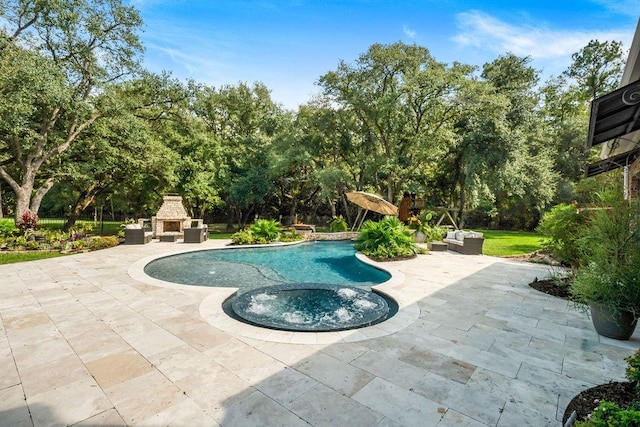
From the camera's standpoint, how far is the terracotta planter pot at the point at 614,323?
153 inches

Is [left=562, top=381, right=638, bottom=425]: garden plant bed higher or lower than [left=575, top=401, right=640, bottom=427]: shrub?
lower

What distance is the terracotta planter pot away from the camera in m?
3.88

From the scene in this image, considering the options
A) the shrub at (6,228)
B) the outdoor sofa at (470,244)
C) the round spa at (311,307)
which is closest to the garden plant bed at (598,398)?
the round spa at (311,307)

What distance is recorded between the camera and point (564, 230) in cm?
609

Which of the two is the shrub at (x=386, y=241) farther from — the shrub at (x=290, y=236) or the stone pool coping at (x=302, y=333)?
the shrub at (x=290, y=236)

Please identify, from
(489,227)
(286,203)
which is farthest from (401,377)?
(489,227)

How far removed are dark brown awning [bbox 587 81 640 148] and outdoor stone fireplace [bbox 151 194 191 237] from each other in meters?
14.9

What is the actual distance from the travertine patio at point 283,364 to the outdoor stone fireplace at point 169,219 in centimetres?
903

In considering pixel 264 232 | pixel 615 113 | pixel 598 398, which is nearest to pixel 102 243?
pixel 264 232

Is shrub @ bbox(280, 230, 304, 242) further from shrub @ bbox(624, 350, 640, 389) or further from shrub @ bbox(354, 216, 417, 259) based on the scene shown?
shrub @ bbox(624, 350, 640, 389)

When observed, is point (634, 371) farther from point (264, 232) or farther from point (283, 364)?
point (264, 232)

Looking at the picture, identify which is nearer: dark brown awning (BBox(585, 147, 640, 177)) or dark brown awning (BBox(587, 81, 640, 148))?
dark brown awning (BBox(587, 81, 640, 148))

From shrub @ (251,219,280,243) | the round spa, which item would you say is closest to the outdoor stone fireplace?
shrub @ (251,219,280,243)

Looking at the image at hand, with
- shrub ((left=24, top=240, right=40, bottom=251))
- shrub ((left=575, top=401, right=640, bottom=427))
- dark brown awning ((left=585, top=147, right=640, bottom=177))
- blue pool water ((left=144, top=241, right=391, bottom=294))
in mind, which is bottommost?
blue pool water ((left=144, top=241, right=391, bottom=294))
